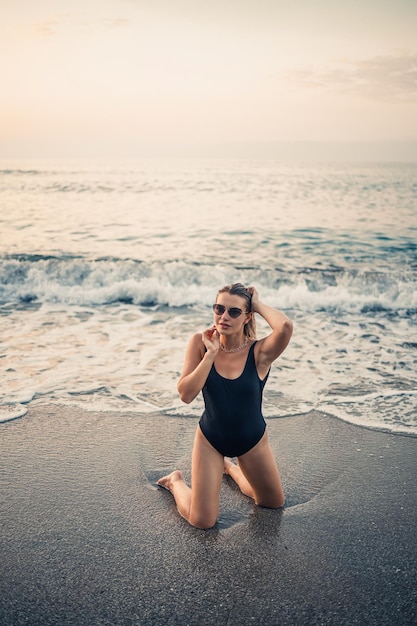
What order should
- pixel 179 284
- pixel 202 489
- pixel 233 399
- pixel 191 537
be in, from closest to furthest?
pixel 191 537
pixel 202 489
pixel 233 399
pixel 179 284

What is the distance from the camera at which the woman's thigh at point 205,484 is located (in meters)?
3.83

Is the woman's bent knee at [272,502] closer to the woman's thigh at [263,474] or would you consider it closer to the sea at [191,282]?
the woman's thigh at [263,474]

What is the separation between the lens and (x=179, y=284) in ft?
47.0

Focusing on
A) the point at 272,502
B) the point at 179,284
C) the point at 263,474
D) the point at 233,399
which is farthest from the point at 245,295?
the point at 179,284

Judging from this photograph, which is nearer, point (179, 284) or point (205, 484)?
point (205, 484)

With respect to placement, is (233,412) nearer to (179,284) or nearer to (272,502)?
(272,502)

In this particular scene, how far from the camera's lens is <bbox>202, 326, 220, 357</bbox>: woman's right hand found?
3793mm

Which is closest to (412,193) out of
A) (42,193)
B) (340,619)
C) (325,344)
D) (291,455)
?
(42,193)

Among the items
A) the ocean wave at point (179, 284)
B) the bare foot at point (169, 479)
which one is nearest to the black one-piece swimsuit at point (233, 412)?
the bare foot at point (169, 479)

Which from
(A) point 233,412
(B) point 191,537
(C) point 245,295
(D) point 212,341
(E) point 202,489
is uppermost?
(C) point 245,295

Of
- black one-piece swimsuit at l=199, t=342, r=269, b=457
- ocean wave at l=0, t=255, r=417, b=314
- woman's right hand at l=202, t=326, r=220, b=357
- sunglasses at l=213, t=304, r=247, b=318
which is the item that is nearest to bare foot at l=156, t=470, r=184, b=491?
black one-piece swimsuit at l=199, t=342, r=269, b=457

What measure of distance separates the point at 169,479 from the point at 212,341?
1227 millimetres

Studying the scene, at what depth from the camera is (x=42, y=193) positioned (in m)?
26.4

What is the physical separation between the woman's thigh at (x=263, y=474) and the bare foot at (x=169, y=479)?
572 mm
